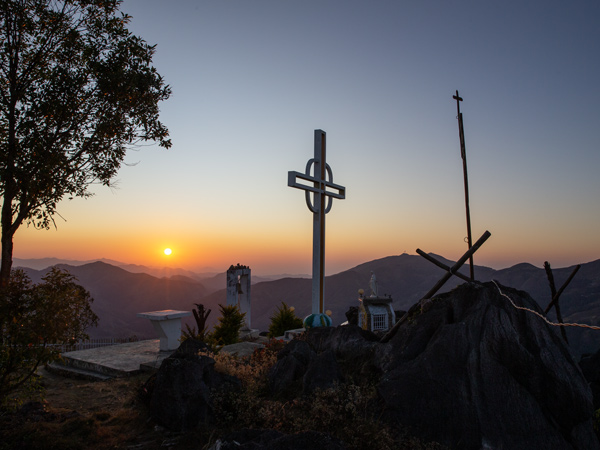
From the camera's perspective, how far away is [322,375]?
8.47m

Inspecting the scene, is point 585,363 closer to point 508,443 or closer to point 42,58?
point 508,443

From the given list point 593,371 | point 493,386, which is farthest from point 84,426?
point 593,371

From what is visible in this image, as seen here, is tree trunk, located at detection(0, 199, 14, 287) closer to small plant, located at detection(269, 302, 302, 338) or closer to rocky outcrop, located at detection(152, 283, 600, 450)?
rocky outcrop, located at detection(152, 283, 600, 450)

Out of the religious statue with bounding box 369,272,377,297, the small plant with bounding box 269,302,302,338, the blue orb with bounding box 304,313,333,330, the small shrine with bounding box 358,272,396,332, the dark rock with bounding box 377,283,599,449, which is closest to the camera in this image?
the dark rock with bounding box 377,283,599,449

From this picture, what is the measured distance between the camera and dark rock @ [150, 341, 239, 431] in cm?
758

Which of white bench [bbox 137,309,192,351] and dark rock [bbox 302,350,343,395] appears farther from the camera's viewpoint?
white bench [bbox 137,309,192,351]

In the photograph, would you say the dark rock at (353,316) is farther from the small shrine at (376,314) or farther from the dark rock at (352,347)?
the dark rock at (352,347)

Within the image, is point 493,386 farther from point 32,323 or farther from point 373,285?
point 373,285

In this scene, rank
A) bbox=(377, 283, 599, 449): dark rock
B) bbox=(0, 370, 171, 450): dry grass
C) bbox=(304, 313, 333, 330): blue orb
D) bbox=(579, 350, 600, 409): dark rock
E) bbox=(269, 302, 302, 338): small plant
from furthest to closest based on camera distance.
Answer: bbox=(269, 302, 302, 338): small plant → bbox=(304, 313, 333, 330): blue orb → bbox=(579, 350, 600, 409): dark rock → bbox=(0, 370, 171, 450): dry grass → bbox=(377, 283, 599, 449): dark rock

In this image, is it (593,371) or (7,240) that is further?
(593,371)

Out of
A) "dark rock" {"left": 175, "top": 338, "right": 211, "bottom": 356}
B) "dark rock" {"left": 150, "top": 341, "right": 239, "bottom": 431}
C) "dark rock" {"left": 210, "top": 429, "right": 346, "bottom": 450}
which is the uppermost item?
"dark rock" {"left": 175, "top": 338, "right": 211, "bottom": 356}

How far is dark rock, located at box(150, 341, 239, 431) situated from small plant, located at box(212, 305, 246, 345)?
9.22 metres

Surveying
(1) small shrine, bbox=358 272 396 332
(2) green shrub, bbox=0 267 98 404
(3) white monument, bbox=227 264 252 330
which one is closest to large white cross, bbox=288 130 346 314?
(1) small shrine, bbox=358 272 396 332

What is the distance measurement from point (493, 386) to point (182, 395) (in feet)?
17.7
